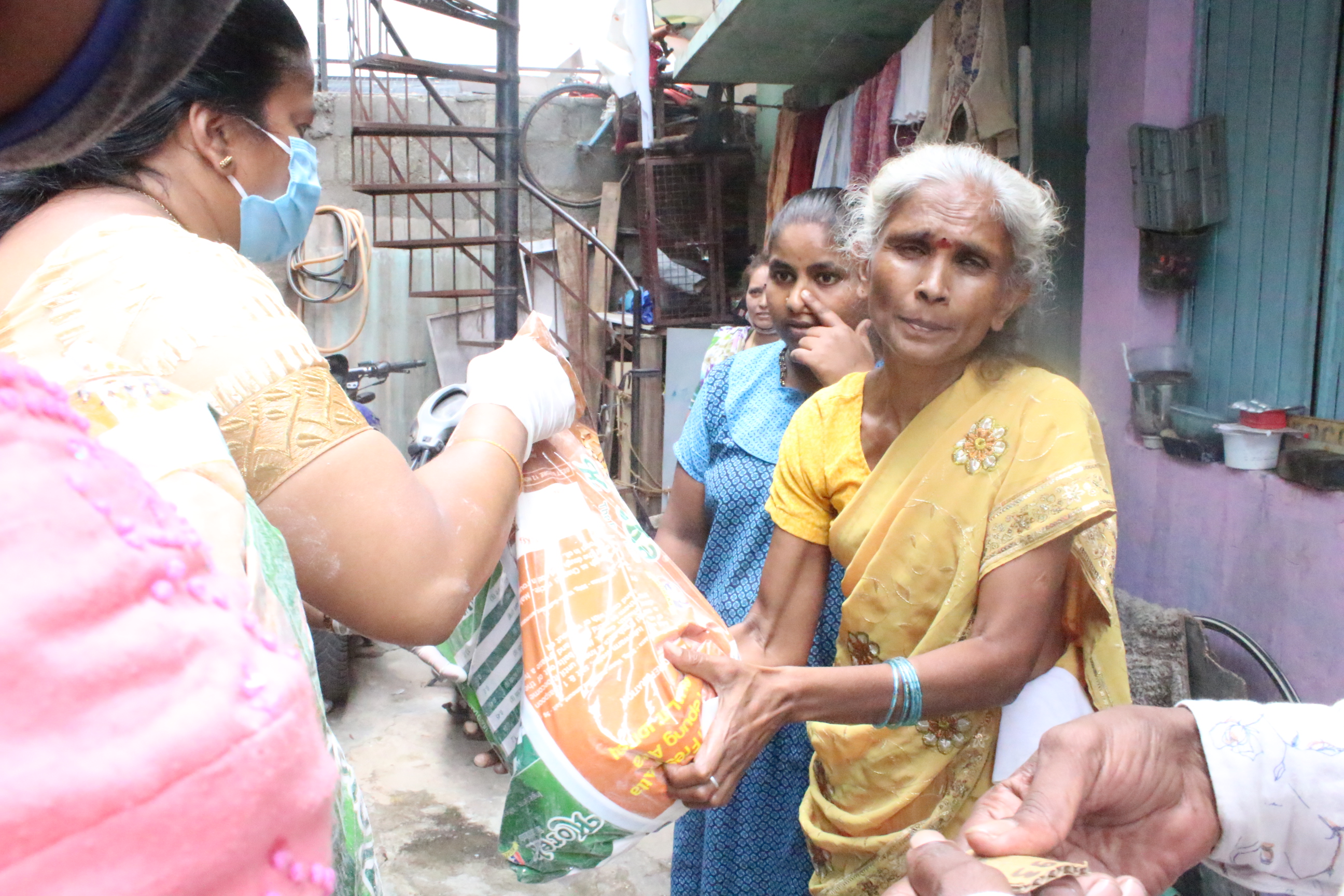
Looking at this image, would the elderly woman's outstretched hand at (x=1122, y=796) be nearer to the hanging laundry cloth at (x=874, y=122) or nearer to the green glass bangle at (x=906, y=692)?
the green glass bangle at (x=906, y=692)

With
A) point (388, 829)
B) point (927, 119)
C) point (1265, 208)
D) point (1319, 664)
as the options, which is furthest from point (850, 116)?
point (388, 829)

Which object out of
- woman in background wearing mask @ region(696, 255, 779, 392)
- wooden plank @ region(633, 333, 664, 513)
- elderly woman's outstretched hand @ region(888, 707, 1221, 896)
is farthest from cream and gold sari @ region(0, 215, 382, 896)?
wooden plank @ region(633, 333, 664, 513)

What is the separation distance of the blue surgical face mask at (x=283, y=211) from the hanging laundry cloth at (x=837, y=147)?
432 cm

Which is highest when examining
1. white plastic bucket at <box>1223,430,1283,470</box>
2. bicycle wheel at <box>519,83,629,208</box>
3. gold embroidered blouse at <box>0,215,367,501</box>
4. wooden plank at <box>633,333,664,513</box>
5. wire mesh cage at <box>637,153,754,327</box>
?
bicycle wheel at <box>519,83,629,208</box>

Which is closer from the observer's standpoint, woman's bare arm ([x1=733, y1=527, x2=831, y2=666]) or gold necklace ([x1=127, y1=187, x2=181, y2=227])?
gold necklace ([x1=127, y1=187, x2=181, y2=227])

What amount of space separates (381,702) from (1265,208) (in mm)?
4535

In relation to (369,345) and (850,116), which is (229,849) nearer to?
(850,116)

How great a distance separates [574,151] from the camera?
31.4 ft

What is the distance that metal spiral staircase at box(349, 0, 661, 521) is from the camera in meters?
7.46

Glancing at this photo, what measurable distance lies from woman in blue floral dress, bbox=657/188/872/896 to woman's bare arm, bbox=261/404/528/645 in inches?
39.9

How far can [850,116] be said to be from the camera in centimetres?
550

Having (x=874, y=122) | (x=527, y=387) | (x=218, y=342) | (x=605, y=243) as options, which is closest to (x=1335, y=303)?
(x=527, y=387)

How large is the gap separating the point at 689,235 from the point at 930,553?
23.9ft

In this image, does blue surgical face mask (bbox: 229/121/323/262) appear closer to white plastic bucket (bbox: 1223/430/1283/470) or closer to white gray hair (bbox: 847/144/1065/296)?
white gray hair (bbox: 847/144/1065/296)
